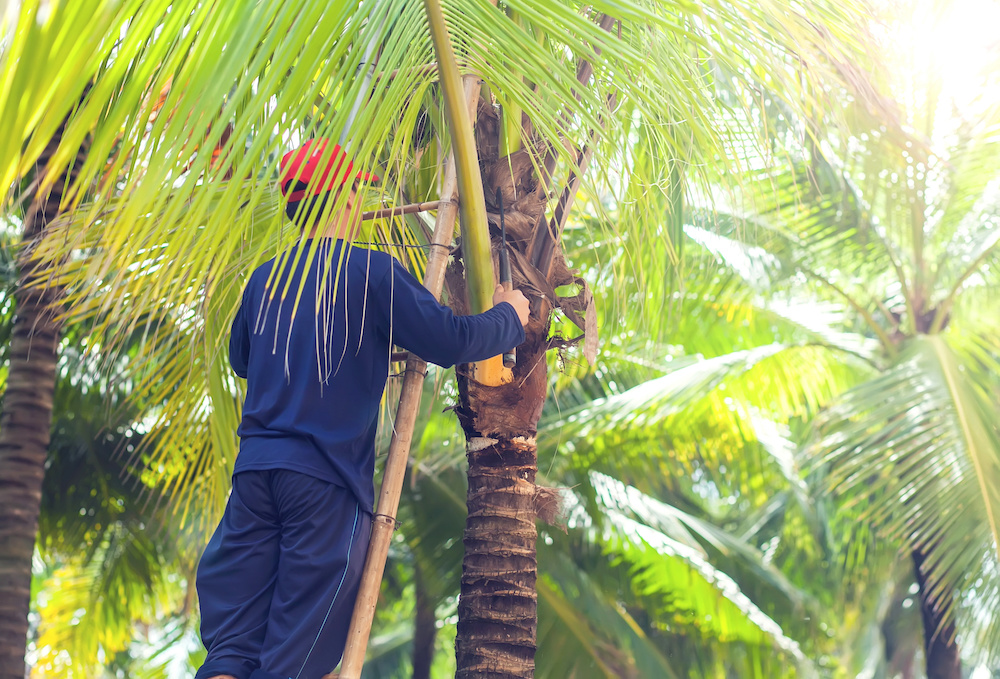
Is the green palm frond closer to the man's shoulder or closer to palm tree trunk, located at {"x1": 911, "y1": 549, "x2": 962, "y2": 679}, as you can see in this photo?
palm tree trunk, located at {"x1": 911, "y1": 549, "x2": 962, "y2": 679}

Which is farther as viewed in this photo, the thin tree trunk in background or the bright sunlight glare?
the thin tree trunk in background

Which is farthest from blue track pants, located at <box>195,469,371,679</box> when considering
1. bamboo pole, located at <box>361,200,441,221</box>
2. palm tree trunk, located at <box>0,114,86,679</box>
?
palm tree trunk, located at <box>0,114,86,679</box>

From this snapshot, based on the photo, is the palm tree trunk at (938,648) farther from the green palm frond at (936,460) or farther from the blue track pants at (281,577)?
the blue track pants at (281,577)

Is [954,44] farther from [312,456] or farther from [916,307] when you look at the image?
[312,456]

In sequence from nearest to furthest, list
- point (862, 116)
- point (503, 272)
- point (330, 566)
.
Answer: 1. point (330, 566)
2. point (503, 272)
3. point (862, 116)

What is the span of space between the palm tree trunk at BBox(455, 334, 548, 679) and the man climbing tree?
1.35 ft

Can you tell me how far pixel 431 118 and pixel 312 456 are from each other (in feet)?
3.73

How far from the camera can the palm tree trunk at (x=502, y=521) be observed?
8.28 ft

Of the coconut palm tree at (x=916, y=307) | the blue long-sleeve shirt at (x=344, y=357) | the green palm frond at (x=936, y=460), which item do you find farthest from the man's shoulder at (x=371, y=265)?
the green palm frond at (x=936, y=460)

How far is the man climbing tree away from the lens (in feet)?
6.55

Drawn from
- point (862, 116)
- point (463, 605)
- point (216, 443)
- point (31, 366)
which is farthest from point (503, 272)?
point (31, 366)

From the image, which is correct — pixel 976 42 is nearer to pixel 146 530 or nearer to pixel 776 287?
pixel 776 287

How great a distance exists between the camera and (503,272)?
2441mm

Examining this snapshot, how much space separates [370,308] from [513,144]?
2.68 feet
